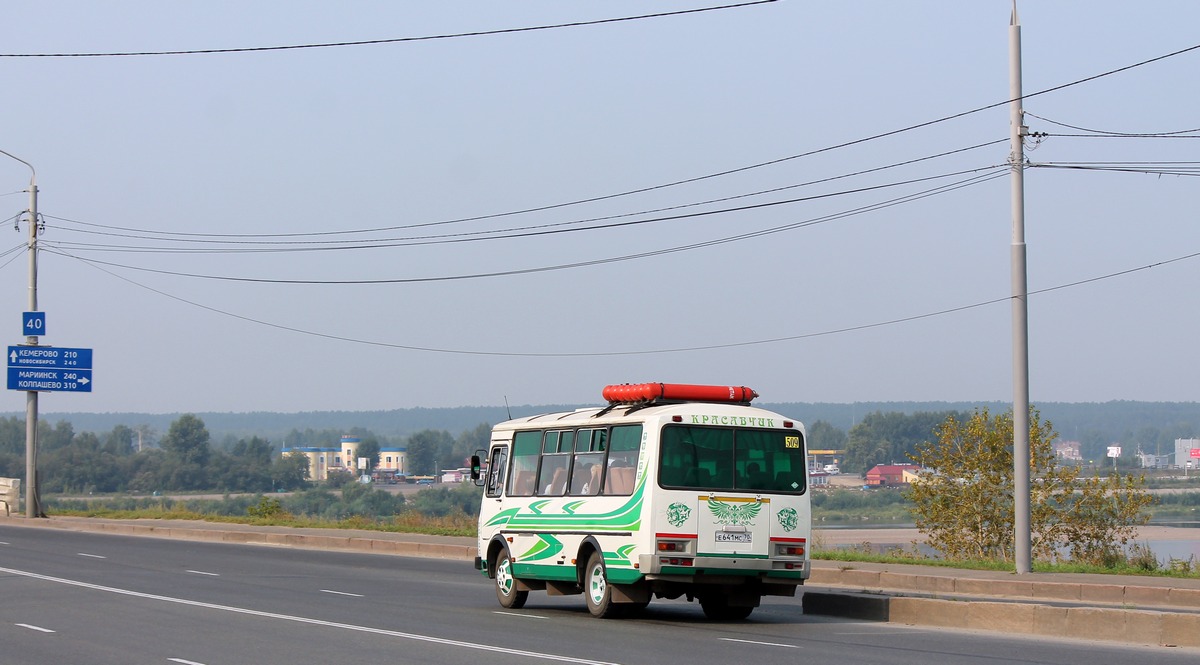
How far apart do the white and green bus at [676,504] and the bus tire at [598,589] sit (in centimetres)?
2

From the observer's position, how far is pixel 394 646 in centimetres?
1300

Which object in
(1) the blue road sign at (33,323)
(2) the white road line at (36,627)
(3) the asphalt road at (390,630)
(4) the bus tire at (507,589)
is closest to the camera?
(3) the asphalt road at (390,630)

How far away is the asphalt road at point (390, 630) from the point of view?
12.2 metres

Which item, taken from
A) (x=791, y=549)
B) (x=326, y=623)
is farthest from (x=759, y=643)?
(x=326, y=623)

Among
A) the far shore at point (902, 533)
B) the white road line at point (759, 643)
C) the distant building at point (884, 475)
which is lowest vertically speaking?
the far shore at point (902, 533)

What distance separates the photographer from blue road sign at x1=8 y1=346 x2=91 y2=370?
138 ft

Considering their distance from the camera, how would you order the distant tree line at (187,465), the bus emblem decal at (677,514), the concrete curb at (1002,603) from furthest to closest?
the distant tree line at (187,465) → the bus emblem decal at (677,514) → the concrete curb at (1002,603)

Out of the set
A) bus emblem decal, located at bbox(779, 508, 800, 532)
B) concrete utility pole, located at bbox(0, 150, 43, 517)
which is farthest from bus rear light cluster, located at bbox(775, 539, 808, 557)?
concrete utility pole, located at bbox(0, 150, 43, 517)

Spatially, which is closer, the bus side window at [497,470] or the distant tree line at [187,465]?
the bus side window at [497,470]

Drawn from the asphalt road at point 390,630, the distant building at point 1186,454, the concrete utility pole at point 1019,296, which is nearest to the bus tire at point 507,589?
the asphalt road at point 390,630

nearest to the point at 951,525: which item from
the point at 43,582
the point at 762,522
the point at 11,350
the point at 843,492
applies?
the point at 762,522

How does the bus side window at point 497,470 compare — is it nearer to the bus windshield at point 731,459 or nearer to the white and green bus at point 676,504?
the white and green bus at point 676,504

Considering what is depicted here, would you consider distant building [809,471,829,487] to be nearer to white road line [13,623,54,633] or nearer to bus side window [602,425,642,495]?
bus side window [602,425,642,495]

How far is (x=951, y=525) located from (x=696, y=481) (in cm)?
1895
